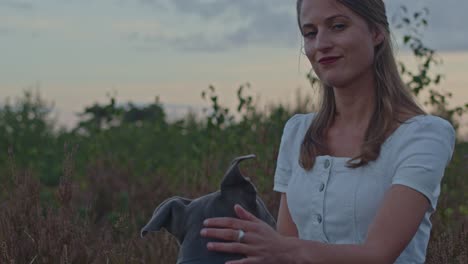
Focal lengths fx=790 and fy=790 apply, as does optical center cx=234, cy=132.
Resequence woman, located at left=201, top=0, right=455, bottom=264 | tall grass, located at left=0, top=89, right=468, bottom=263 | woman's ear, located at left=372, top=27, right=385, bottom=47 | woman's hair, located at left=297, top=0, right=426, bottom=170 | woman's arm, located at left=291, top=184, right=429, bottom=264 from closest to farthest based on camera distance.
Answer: woman's arm, located at left=291, top=184, right=429, bottom=264
woman, located at left=201, top=0, right=455, bottom=264
woman's hair, located at left=297, top=0, right=426, bottom=170
woman's ear, located at left=372, top=27, right=385, bottom=47
tall grass, located at left=0, top=89, right=468, bottom=263

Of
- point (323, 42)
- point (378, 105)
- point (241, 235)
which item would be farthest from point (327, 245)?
point (323, 42)

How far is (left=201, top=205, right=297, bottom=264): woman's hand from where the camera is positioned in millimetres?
2652

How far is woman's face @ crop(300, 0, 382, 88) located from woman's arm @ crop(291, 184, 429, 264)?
572 mm

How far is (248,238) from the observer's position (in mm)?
2648

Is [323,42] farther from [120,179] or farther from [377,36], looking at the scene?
[120,179]

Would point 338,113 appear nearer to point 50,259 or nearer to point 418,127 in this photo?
point 418,127

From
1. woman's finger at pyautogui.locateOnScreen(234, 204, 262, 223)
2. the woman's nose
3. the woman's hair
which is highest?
the woman's nose

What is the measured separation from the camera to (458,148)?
31.4 feet

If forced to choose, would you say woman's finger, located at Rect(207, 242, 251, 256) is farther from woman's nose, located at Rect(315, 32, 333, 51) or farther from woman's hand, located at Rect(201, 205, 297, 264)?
woman's nose, located at Rect(315, 32, 333, 51)

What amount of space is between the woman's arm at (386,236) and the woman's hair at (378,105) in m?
0.27

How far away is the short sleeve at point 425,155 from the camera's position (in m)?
3.06

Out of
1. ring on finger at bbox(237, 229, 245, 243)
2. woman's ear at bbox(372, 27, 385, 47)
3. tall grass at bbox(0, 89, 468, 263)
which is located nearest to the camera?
ring on finger at bbox(237, 229, 245, 243)

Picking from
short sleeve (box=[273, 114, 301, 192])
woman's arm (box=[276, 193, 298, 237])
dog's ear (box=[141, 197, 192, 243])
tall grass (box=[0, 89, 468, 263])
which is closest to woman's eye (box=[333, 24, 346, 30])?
short sleeve (box=[273, 114, 301, 192])

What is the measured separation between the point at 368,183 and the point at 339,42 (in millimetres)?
600
